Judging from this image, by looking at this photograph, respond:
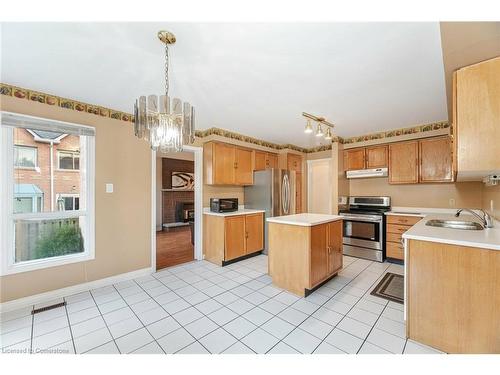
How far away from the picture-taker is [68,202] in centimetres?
266

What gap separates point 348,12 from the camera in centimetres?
105

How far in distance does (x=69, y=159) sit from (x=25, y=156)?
39cm

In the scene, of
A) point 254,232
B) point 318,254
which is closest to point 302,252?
point 318,254

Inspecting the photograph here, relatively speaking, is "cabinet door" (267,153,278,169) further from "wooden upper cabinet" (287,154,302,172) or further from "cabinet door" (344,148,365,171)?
"cabinet door" (344,148,365,171)

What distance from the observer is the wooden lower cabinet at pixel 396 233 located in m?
3.47

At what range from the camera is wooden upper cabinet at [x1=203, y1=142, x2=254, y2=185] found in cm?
375

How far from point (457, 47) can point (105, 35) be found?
7.93ft

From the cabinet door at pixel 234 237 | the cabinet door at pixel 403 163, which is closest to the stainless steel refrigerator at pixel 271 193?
the cabinet door at pixel 234 237

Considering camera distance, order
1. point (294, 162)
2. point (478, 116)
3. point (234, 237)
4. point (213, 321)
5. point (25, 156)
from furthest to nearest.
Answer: point (294, 162)
point (234, 237)
point (25, 156)
point (213, 321)
point (478, 116)

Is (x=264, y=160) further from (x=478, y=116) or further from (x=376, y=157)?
(x=478, y=116)
